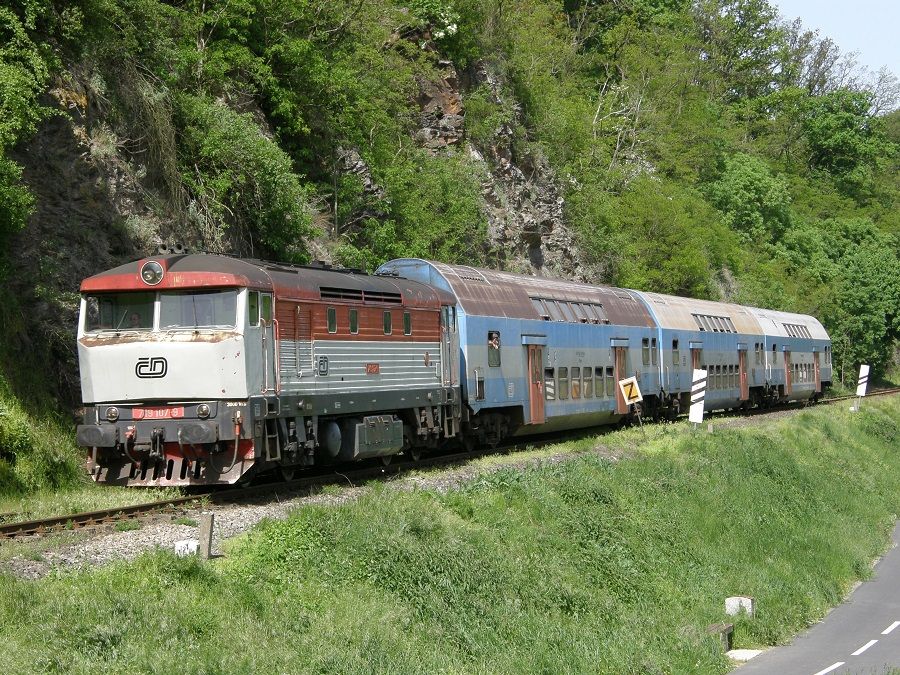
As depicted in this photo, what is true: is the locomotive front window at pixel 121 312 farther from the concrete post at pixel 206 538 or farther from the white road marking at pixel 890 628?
the white road marking at pixel 890 628

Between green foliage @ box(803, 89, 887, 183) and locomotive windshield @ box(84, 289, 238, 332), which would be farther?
green foliage @ box(803, 89, 887, 183)

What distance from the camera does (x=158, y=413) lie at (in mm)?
16297

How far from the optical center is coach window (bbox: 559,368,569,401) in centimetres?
2772

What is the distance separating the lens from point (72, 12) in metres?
21.9

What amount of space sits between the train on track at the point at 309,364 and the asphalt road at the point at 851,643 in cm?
804

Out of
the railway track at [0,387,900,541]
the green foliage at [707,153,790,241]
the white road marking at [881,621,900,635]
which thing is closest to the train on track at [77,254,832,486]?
the railway track at [0,387,900,541]

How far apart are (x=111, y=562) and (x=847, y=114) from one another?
311 ft

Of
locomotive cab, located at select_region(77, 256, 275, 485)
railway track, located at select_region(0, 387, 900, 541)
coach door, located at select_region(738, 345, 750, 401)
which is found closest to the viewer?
railway track, located at select_region(0, 387, 900, 541)

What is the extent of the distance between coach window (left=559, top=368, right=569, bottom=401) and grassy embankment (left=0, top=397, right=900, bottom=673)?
2.06 m

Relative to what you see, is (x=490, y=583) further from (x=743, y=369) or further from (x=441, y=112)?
(x=441, y=112)

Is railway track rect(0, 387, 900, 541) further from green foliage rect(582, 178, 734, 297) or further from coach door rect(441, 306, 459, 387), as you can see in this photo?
green foliage rect(582, 178, 734, 297)

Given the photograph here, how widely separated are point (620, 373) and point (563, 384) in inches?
162

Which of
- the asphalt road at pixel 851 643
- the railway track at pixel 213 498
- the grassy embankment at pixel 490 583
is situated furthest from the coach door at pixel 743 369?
the railway track at pixel 213 498

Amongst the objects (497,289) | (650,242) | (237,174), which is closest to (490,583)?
(497,289)
